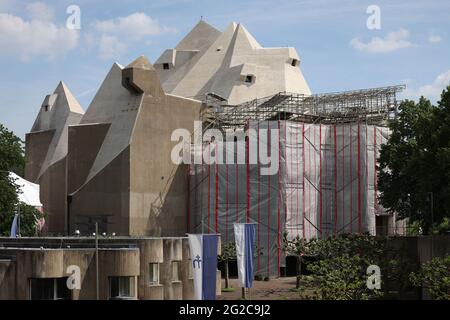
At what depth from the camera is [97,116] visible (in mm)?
56188

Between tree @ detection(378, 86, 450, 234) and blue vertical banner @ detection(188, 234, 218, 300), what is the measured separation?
17.0 metres

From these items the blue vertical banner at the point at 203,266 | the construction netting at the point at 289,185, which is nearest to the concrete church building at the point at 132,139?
the construction netting at the point at 289,185

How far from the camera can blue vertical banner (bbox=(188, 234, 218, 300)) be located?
2292 cm

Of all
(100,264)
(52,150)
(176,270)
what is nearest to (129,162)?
(52,150)

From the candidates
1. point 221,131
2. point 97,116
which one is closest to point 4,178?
point 97,116

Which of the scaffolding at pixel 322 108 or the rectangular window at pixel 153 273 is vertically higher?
the scaffolding at pixel 322 108

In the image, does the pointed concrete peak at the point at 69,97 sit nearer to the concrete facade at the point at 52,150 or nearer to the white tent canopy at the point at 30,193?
the concrete facade at the point at 52,150

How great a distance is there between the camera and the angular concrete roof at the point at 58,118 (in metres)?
62.5

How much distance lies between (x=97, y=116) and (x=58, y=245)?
27.2 m

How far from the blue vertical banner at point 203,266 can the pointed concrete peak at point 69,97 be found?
44.1 m

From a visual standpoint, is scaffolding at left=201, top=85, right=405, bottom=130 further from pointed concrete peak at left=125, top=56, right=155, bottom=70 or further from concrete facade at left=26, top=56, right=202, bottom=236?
pointed concrete peak at left=125, top=56, right=155, bottom=70

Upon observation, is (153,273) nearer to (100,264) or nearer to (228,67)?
(100,264)

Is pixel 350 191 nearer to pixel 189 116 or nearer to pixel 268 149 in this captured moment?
pixel 268 149

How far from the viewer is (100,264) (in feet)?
88.9
